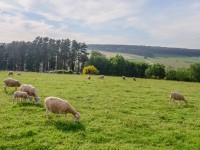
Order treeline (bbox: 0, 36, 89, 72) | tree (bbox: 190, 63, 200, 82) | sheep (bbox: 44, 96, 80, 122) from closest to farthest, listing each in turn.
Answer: sheep (bbox: 44, 96, 80, 122), tree (bbox: 190, 63, 200, 82), treeline (bbox: 0, 36, 89, 72)

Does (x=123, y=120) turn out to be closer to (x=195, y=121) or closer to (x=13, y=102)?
(x=195, y=121)

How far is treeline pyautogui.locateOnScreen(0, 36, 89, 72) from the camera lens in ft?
425

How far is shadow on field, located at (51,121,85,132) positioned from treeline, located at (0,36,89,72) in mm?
114988

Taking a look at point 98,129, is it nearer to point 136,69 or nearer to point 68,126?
point 68,126

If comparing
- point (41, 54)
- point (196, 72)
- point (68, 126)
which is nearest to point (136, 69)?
point (196, 72)

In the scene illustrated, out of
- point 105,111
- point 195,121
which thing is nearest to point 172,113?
point 195,121

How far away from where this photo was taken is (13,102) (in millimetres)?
23766

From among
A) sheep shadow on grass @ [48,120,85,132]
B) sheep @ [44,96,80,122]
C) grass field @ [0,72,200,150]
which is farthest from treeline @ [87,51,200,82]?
sheep shadow on grass @ [48,120,85,132]

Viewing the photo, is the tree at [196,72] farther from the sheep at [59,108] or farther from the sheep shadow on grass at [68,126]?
the sheep shadow on grass at [68,126]

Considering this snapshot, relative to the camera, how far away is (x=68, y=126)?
55.8ft

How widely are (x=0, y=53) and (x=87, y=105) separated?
11459 cm

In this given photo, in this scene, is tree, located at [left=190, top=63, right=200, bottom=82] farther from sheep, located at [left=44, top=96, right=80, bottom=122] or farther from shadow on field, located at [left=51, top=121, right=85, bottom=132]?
shadow on field, located at [left=51, top=121, right=85, bottom=132]

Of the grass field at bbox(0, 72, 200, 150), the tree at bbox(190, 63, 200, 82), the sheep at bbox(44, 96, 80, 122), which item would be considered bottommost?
the grass field at bbox(0, 72, 200, 150)

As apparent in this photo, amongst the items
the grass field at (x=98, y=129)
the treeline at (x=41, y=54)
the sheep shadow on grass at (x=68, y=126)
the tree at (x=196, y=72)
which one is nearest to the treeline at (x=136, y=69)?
the tree at (x=196, y=72)
